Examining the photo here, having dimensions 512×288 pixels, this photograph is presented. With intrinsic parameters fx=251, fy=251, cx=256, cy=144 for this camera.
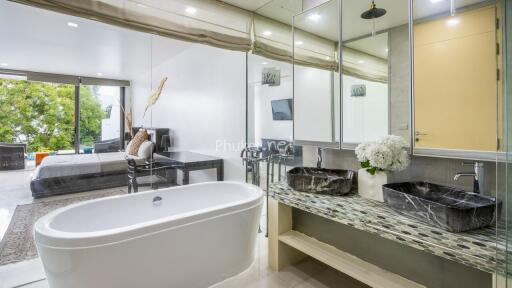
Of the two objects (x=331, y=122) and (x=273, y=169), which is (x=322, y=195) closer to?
(x=331, y=122)

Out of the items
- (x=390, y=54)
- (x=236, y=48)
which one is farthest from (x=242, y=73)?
(x=390, y=54)

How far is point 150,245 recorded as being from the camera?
1639mm

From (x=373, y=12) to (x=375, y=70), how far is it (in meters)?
0.47

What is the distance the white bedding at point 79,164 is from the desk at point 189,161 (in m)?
0.35

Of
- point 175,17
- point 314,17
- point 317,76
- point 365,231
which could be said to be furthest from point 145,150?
point 365,231

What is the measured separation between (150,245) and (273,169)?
1.74 m

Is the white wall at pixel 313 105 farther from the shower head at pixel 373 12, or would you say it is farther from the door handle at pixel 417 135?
the door handle at pixel 417 135

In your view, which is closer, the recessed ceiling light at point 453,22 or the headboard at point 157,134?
the recessed ceiling light at point 453,22

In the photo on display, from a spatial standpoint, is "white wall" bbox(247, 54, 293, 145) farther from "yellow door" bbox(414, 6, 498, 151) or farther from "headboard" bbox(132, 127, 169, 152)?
"yellow door" bbox(414, 6, 498, 151)

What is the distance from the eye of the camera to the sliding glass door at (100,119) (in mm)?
2582

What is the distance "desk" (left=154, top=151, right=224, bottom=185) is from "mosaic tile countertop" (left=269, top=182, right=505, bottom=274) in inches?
64.7

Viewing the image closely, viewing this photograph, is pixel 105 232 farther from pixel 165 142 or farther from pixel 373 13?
pixel 373 13

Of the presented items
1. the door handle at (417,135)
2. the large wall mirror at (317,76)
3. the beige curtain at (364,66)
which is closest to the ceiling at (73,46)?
the large wall mirror at (317,76)

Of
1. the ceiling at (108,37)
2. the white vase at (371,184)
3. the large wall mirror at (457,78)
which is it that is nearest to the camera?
the large wall mirror at (457,78)
